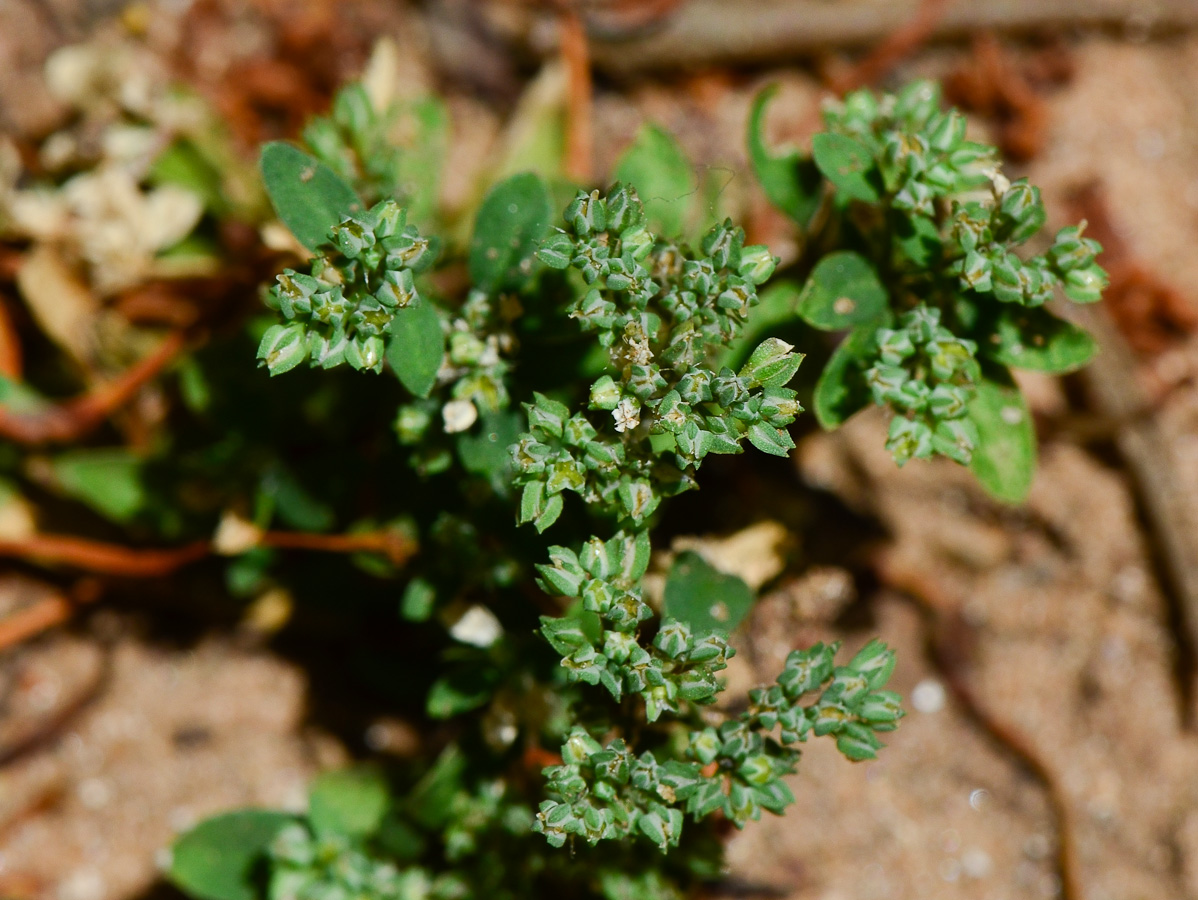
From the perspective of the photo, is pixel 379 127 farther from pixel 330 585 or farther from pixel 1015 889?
pixel 1015 889

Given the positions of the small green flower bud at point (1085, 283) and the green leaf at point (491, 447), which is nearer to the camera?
the small green flower bud at point (1085, 283)

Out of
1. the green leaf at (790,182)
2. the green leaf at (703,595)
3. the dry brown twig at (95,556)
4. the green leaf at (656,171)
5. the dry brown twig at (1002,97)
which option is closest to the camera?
the green leaf at (703,595)

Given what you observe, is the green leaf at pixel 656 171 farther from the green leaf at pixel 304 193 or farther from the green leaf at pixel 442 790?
the green leaf at pixel 442 790

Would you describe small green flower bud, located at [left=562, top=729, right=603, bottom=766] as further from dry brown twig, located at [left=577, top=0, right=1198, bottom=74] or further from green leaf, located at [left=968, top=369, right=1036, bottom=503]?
dry brown twig, located at [left=577, top=0, right=1198, bottom=74]

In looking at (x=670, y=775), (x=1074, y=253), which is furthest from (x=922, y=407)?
(x=670, y=775)

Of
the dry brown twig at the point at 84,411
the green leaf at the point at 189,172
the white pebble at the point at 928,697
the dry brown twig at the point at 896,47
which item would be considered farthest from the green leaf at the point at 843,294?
the green leaf at the point at 189,172

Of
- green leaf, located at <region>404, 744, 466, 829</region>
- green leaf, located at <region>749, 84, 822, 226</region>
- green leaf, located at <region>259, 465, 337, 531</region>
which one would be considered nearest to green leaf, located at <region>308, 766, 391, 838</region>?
green leaf, located at <region>404, 744, 466, 829</region>
